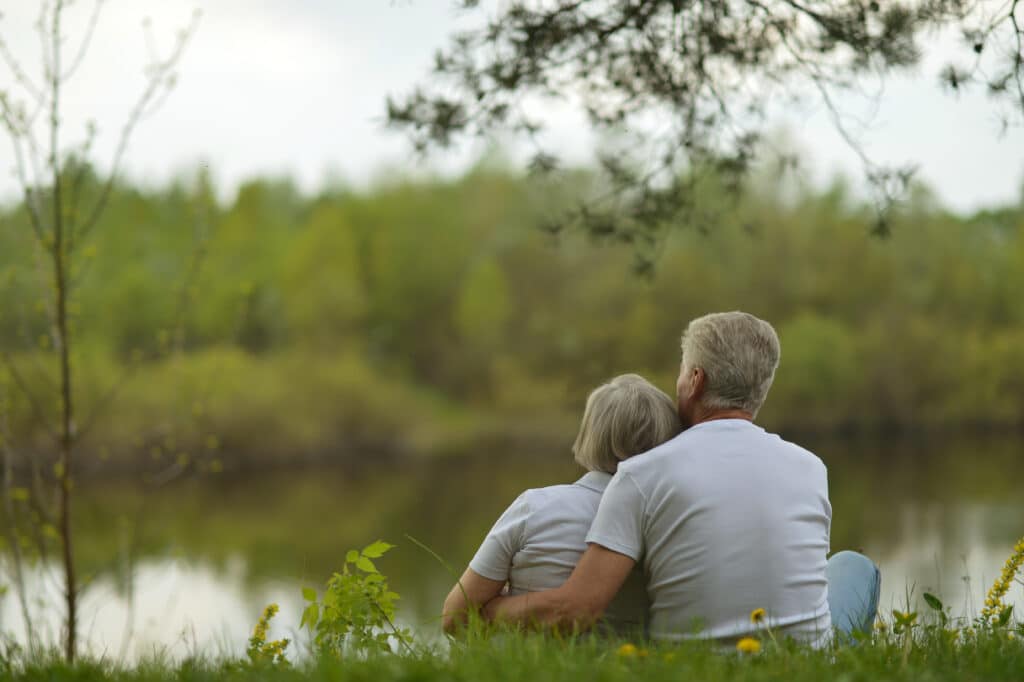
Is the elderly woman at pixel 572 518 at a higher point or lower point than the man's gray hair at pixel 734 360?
lower

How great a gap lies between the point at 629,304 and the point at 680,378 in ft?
95.2

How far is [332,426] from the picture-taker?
28.4m

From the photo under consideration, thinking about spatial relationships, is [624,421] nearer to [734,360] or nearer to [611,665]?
[734,360]

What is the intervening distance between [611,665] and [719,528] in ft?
1.61

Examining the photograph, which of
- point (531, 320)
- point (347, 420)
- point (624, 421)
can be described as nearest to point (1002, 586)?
point (624, 421)

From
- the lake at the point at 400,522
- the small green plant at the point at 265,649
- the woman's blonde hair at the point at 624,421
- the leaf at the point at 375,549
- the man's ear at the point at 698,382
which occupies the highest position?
the man's ear at the point at 698,382

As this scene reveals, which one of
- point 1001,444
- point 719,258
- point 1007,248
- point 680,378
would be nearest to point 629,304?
point 719,258

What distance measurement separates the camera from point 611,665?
187 centimetres

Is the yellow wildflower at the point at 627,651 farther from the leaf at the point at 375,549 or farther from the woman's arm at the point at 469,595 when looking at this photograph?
the leaf at the point at 375,549

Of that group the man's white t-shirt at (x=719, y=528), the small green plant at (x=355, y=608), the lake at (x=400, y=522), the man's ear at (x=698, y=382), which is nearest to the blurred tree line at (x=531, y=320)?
the lake at (x=400, y=522)

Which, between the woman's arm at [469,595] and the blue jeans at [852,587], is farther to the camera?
the blue jeans at [852,587]

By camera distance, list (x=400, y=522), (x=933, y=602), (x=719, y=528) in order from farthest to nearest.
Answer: (x=400, y=522) → (x=933, y=602) → (x=719, y=528)

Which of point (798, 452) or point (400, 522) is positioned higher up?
point (798, 452)

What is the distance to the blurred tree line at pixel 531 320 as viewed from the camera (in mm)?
28906
